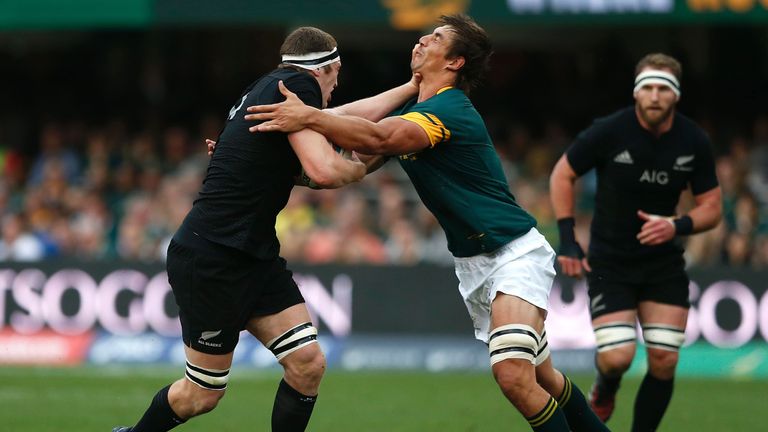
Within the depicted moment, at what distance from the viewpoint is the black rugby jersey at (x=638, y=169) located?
30.6 ft

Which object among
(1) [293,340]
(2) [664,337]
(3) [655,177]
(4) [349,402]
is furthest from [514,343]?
(4) [349,402]

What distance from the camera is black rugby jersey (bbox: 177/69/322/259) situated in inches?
292

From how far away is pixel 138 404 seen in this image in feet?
37.7

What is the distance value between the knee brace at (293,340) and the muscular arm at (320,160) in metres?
0.91

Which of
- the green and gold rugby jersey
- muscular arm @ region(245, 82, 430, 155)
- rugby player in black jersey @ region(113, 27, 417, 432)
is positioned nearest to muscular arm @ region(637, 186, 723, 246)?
the green and gold rugby jersey

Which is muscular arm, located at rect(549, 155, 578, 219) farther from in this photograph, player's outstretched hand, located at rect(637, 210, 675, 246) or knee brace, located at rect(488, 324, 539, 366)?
knee brace, located at rect(488, 324, 539, 366)

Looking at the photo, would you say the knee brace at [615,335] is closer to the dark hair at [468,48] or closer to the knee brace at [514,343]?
the knee brace at [514,343]

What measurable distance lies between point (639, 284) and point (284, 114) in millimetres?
3345

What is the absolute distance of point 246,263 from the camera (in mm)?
7512

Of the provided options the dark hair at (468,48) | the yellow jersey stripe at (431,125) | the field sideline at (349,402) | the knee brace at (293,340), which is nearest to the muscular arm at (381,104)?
the dark hair at (468,48)

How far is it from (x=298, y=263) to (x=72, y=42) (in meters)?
9.43

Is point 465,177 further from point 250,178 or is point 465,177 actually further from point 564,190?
point 564,190

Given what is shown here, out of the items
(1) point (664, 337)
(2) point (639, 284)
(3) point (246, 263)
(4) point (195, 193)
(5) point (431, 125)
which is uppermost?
(5) point (431, 125)

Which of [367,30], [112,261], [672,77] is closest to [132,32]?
[367,30]
